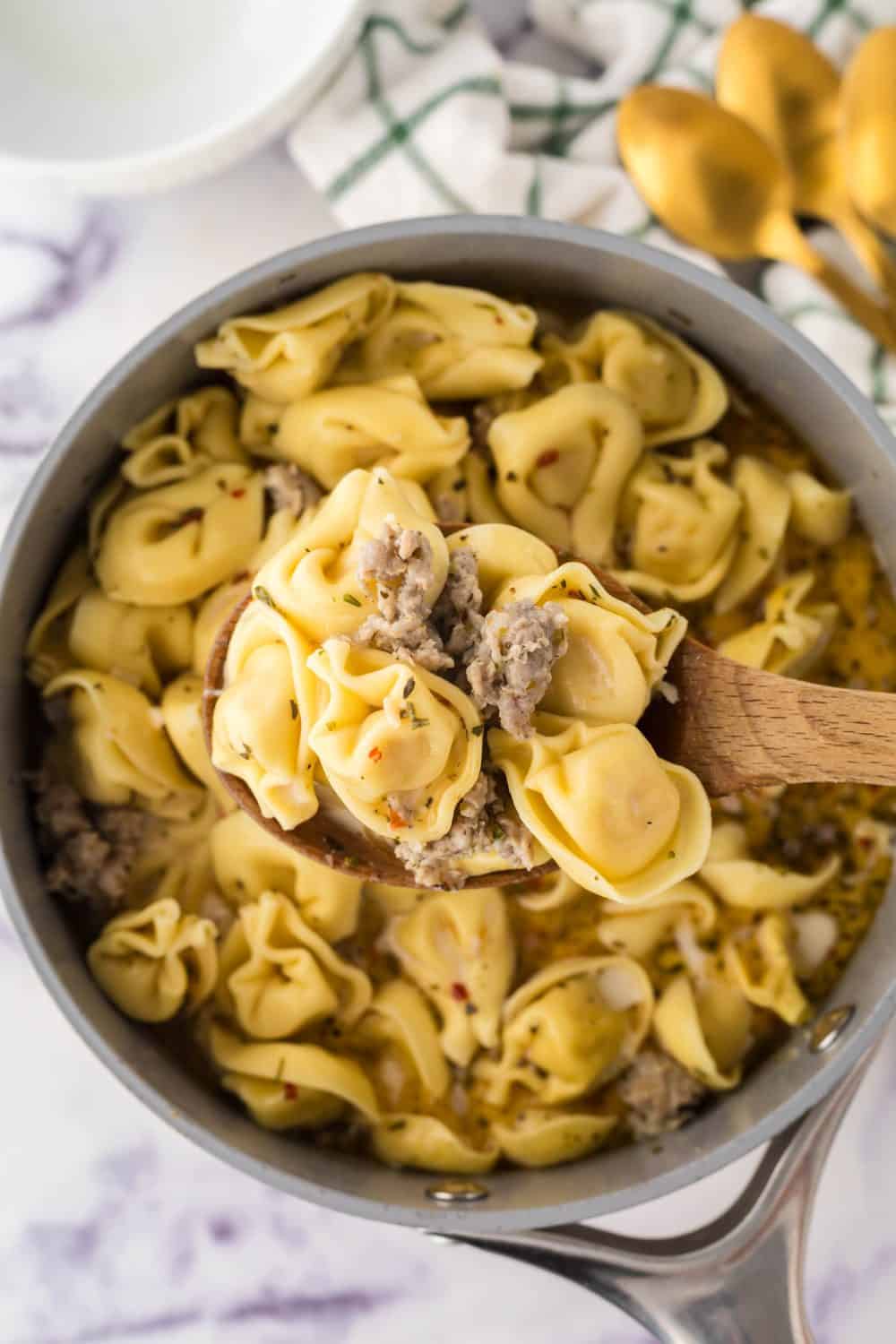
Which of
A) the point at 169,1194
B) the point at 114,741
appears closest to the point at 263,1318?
the point at 169,1194

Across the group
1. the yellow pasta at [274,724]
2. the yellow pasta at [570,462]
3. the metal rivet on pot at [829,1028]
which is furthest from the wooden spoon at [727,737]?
the metal rivet on pot at [829,1028]

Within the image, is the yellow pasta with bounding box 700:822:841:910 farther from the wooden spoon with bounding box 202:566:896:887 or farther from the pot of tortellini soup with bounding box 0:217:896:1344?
the wooden spoon with bounding box 202:566:896:887

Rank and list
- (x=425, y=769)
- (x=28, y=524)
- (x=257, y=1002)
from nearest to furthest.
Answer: (x=425, y=769) → (x=28, y=524) → (x=257, y=1002)

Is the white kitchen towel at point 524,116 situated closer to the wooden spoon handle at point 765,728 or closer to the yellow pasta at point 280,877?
the wooden spoon handle at point 765,728

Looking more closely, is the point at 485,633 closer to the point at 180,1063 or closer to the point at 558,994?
the point at 558,994

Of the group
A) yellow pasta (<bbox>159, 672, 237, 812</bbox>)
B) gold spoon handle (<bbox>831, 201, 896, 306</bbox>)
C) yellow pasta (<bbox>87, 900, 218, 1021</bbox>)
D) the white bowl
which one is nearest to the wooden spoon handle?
yellow pasta (<bbox>159, 672, 237, 812</bbox>)

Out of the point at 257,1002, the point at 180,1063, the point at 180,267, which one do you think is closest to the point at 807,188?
the point at 180,267
